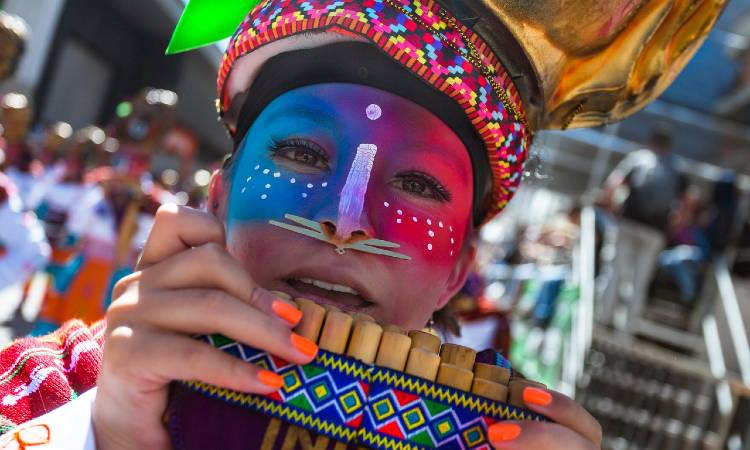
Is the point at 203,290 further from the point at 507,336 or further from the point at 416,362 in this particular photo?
the point at 507,336

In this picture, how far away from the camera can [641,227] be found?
8.90 meters

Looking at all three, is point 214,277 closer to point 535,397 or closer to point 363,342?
point 363,342

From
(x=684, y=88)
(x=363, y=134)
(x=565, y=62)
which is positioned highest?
(x=684, y=88)

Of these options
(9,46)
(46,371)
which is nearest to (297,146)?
(46,371)

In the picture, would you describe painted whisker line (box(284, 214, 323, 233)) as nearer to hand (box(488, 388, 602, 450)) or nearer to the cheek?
the cheek

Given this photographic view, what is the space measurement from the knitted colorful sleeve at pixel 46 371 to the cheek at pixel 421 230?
28.7 inches

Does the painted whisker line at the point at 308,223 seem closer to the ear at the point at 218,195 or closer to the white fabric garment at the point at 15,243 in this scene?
the ear at the point at 218,195

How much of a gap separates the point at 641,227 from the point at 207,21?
26.2 ft

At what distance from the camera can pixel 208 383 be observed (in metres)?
1.13

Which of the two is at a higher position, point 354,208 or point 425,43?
point 425,43

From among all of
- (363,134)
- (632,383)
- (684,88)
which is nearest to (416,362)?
(363,134)

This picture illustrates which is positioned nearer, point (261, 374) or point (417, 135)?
point (261, 374)

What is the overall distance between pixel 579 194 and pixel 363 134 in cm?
1719

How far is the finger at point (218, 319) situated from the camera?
110 cm
